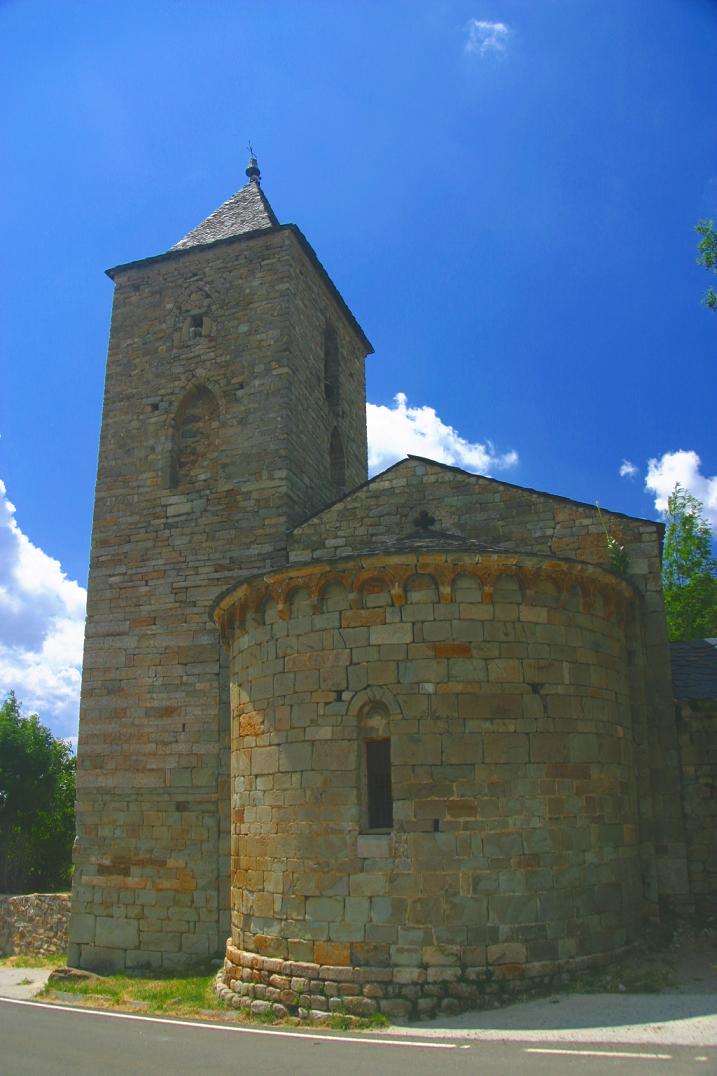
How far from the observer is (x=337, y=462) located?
630 inches

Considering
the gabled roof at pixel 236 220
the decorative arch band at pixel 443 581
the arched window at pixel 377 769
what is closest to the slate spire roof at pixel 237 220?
the gabled roof at pixel 236 220

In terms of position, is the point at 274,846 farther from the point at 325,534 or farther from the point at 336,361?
the point at 336,361

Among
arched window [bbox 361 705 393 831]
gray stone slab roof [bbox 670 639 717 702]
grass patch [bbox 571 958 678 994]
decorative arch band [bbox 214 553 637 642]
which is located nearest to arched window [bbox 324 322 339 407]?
decorative arch band [bbox 214 553 637 642]

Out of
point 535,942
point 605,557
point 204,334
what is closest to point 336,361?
point 204,334

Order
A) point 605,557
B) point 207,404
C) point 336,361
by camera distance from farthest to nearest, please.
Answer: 1. point 336,361
2. point 207,404
3. point 605,557

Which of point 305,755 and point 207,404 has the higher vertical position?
point 207,404

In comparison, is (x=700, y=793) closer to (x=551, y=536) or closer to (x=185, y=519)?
(x=551, y=536)

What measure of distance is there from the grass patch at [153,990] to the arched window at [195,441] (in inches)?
280

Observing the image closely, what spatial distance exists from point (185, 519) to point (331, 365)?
4.84 m

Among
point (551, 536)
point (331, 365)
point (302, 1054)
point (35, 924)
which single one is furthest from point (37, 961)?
point (331, 365)

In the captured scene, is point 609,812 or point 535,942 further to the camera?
point 609,812

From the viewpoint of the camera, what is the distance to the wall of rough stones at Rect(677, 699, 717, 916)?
9555 millimetres

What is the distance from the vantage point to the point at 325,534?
1227 centimetres

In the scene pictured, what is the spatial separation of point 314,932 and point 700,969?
3.89 metres
